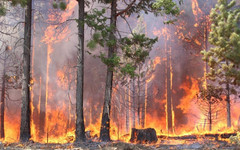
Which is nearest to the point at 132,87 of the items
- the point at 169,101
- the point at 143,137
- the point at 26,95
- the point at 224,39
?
the point at 169,101

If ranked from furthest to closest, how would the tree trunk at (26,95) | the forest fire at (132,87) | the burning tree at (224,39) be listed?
the forest fire at (132,87)
the burning tree at (224,39)
the tree trunk at (26,95)

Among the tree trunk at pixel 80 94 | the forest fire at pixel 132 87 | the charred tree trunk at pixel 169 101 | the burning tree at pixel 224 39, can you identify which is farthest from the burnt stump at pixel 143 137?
the charred tree trunk at pixel 169 101

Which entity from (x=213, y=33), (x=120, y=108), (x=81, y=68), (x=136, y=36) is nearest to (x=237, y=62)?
(x=213, y=33)

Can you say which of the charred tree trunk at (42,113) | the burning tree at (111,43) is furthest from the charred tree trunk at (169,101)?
the burning tree at (111,43)

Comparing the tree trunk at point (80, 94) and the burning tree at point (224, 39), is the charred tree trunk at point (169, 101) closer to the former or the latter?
the burning tree at point (224, 39)

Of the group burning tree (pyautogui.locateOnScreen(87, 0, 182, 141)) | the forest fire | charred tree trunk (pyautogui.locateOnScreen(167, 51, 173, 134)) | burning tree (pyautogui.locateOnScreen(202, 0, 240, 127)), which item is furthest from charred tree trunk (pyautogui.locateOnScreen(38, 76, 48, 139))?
burning tree (pyautogui.locateOnScreen(202, 0, 240, 127))

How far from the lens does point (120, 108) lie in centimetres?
2655

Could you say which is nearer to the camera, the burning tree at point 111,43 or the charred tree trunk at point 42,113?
the burning tree at point 111,43

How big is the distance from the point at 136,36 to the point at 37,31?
18.9 metres

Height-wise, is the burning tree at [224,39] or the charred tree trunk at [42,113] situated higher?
the burning tree at [224,39]

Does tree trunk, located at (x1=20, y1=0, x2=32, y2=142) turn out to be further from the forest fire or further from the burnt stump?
the forest fire

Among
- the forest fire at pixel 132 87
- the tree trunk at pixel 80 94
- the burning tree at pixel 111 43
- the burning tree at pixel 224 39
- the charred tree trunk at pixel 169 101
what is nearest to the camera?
the burning tree at pixel 111 43

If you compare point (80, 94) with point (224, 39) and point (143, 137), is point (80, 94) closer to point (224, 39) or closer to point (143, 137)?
point (143, 137)

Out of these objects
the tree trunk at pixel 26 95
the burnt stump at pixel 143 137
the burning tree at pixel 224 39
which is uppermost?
the burning tree at pixel 224 39
